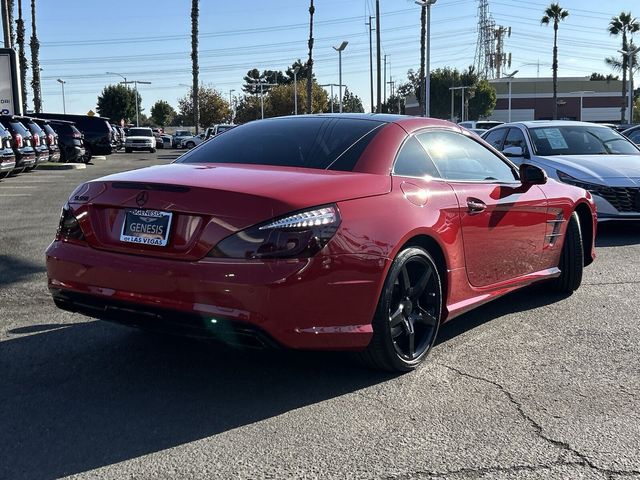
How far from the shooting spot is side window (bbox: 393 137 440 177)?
4.36 metres

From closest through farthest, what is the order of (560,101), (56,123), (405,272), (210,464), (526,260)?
1. (210,464)
2. (405,272)
3. (526,260)
4. (56,123)
5. (560,101)

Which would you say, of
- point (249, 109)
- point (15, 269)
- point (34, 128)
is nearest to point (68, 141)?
point (34, 128)

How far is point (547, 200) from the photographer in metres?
5.61

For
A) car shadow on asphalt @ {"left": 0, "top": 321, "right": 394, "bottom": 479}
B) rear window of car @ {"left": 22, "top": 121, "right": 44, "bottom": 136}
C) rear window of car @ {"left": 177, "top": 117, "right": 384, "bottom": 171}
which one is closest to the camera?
car shadow on asphalt @ {"left": 0, "top": 321, "right": 394, "bottom": 479}

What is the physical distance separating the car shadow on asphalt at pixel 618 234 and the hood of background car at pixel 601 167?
2.01 feet

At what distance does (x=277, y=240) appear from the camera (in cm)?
345

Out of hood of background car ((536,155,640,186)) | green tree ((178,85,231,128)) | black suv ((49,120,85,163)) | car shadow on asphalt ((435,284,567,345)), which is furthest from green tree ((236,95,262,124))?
car shadow on asphalt ((435,284,567,345))

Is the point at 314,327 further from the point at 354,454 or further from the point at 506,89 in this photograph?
the point at 506,89

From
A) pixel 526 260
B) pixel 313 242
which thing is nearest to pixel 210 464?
pixel 313 242

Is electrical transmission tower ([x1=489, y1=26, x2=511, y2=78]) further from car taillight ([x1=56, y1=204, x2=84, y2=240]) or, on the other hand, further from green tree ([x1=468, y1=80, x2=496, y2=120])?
car taillight ([x1=56, y1=204, x2=84, y2=240])

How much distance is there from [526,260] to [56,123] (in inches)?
936

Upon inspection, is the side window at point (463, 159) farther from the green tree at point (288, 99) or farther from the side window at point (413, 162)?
the green tree at point (288, 99)

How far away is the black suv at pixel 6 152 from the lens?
15719 mm

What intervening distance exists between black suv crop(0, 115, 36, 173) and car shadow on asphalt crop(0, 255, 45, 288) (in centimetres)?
1070
